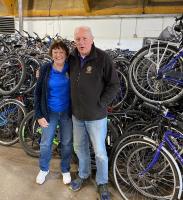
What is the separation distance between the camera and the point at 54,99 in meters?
2.57

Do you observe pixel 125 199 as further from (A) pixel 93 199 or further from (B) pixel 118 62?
(B) pixel 118 62

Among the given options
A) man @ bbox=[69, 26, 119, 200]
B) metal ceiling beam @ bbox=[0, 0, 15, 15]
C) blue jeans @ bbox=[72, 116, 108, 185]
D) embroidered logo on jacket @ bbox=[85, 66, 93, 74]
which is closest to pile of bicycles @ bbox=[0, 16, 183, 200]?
blue jeans @ bbox=[72, 116, 108, 185]

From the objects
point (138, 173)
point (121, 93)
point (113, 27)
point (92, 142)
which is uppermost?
point (113, 27)

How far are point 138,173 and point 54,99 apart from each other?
3.33ft

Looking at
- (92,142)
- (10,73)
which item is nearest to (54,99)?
(92,142)

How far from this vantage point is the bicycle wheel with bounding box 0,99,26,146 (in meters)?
3.62

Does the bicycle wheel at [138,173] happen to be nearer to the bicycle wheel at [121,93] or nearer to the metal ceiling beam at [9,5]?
the bicycle wheel at [121,93]

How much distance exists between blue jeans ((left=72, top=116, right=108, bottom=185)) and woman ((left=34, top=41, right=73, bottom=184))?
0.14 metres

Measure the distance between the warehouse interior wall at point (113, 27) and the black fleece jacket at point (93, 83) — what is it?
3898 millimetres

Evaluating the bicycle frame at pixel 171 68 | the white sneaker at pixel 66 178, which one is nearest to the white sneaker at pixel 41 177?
the white sneaker at pixel 66 178

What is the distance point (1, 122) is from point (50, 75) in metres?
1.62

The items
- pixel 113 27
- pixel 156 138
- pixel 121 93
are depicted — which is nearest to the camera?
pixel 156 138

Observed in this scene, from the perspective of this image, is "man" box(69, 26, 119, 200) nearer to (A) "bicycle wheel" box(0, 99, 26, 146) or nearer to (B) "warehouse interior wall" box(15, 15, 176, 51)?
(A) "bicycle wheel" box(0, 99, 26, 146)

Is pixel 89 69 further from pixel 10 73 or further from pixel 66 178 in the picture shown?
pixel 10 73
